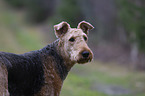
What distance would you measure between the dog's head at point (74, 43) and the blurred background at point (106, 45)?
657cm

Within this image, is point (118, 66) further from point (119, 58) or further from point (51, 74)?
point (51, 74)

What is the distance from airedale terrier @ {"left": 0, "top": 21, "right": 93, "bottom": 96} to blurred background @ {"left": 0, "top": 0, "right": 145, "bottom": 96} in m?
6.42

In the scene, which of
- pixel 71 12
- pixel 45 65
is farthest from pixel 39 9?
pixel 45 65

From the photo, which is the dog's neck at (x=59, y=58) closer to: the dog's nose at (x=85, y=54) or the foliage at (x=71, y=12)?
the dog's nose at (x=85, y=54)

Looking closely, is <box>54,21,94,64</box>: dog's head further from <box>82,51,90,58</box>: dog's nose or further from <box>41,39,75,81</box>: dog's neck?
<box>41,39,75,81</box>: dog's neck

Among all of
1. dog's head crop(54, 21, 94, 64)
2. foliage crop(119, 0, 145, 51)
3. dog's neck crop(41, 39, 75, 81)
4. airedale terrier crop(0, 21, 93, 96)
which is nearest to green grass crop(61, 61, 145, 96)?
foliage crop(119, 0, 145, 51)

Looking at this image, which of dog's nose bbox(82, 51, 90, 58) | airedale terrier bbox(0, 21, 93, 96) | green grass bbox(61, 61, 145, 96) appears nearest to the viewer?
airedale terrier bbox(0, 21, 93, 96)

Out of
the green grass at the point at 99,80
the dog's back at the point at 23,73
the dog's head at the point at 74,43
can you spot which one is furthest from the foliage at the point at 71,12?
the dog's back at the point at 23,73

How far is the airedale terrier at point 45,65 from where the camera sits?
17.4 feet

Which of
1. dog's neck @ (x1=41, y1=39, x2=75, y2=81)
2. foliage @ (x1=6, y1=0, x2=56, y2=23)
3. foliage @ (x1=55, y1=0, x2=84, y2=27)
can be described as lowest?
dog's neck @ (x1=41, y1=39, x2=75, y2=81)

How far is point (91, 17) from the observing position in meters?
26.2

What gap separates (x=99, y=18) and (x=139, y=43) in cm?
870

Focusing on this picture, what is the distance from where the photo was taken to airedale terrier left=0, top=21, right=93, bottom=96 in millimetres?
5316

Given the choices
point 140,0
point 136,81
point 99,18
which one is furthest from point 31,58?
point 99,18
